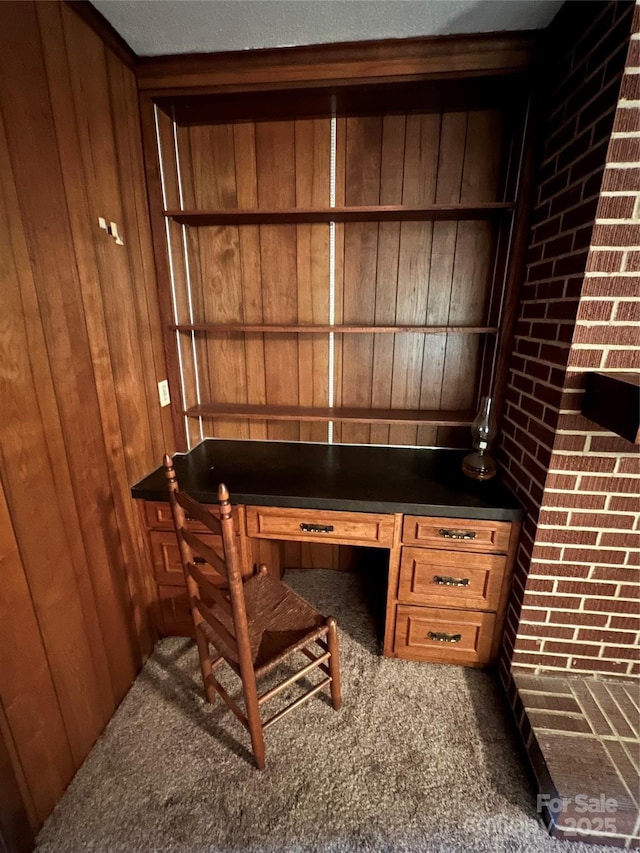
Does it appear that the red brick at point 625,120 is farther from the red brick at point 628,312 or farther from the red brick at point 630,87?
the red brick at point 628,312

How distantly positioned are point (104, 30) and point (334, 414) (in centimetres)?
160

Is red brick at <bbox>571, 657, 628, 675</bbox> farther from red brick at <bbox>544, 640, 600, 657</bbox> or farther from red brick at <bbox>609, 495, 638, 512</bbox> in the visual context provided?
red brick at <bbox>609, 495, 638, 512</bbox>

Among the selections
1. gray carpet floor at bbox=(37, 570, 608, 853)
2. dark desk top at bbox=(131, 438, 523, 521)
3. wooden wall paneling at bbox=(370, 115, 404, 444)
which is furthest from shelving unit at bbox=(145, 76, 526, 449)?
gray carpet floor at bbox=(37, 570, 608, 853)

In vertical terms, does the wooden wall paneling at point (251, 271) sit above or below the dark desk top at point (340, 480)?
above

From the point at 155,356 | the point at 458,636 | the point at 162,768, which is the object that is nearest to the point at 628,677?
the point at 458,636

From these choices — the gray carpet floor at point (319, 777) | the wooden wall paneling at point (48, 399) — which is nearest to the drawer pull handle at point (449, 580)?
the gray carpet floor at point (319, 777)

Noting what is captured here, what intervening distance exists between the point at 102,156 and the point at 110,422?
3.05 ft

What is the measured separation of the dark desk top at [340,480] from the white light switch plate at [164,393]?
0.28m

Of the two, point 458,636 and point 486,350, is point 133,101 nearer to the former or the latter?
point 486,350

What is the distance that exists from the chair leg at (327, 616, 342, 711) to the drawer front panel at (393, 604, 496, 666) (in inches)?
13.7

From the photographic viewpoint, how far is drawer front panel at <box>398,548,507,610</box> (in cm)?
147

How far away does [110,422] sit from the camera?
1394mm

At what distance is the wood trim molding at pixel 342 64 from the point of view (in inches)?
51.1

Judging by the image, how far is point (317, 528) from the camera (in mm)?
1517
